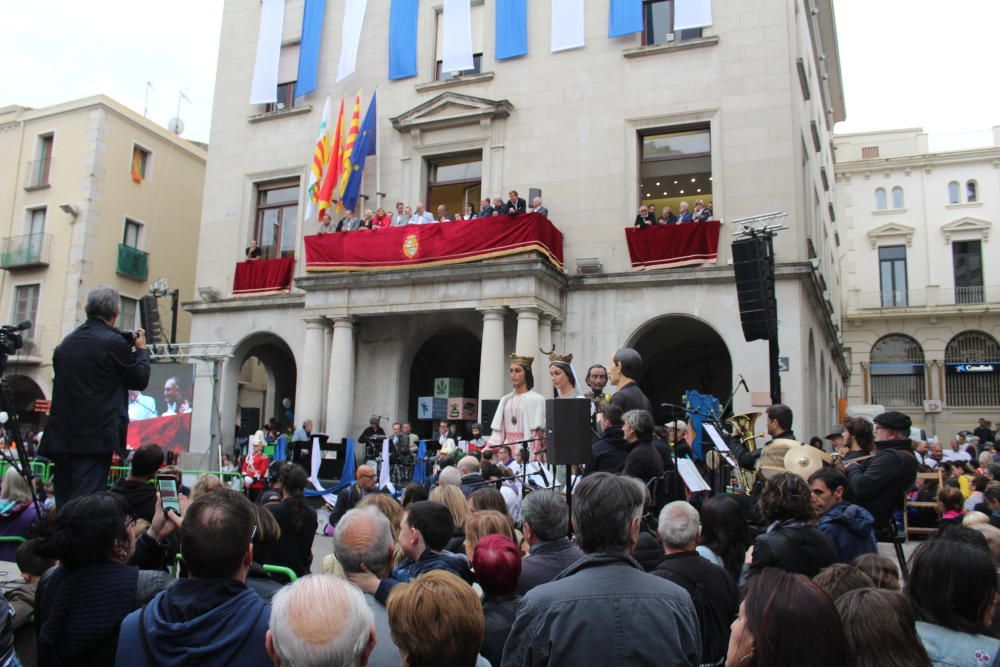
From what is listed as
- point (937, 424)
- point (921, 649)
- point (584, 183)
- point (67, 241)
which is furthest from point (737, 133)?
point (937, 424)

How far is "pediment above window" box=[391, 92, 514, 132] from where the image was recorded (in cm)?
2133

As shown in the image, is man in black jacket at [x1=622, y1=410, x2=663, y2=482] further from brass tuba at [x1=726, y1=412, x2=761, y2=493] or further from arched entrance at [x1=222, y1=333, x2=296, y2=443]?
arched entrance at [x1=222, y1=333, x2=296, y2=443]

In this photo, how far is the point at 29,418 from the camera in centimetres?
3256

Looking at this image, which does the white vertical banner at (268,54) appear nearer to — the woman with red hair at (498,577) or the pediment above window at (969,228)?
the woman with red hair at (498,577)

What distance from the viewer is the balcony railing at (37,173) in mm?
32500

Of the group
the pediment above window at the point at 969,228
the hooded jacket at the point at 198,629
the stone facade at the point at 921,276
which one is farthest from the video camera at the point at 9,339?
the pediment above window at the point at 969,228

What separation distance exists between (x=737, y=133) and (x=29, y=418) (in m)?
30.2

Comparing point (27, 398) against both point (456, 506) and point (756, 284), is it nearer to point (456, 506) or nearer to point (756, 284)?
point (756, 284)

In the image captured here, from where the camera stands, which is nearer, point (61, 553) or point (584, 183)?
point (61, 553)

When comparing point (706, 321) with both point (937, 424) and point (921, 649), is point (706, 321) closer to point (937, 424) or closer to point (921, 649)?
point (921, 649)

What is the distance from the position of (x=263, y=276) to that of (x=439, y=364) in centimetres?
622

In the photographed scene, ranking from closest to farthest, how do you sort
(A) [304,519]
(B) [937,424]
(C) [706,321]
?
1. (A) [304,519]
2. (C) [706,321]
3. (B) [937,424]

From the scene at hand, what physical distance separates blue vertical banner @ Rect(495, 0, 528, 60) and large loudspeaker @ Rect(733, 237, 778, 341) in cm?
1045

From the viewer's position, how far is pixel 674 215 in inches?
765
